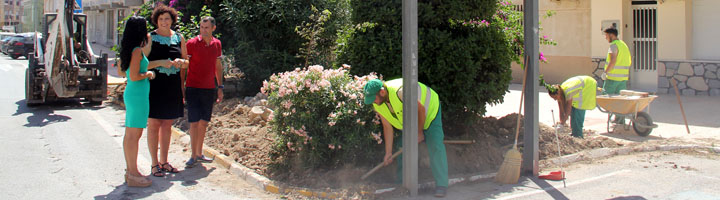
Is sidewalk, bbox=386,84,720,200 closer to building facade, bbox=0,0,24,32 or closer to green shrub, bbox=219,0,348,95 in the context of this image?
green shrub, bbox=219,0,348,95

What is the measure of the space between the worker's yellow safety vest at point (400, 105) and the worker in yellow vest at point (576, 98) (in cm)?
329

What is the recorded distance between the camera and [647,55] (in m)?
14.7

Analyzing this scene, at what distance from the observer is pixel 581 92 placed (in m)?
8.97

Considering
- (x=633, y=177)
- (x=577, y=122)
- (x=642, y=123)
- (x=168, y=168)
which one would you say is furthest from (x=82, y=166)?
(x=642, y=123)

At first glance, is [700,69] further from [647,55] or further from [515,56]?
[515,56]

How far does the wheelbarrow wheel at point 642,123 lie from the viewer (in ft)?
30.1

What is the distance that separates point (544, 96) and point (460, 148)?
7337 millimetres

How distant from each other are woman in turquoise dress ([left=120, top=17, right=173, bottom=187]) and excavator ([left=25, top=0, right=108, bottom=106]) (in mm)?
6227

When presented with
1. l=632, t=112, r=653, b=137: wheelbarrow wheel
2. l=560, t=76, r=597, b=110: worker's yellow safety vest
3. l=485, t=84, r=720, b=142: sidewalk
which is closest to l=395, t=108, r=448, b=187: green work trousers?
l=485, t=84, r=720, b=142: sidewalk

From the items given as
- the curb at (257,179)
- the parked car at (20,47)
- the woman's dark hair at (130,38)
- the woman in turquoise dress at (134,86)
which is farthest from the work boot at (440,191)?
the parked car at (20,47)

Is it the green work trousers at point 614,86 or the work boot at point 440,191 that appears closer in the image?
the work boot at point 440,191

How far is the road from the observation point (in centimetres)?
636

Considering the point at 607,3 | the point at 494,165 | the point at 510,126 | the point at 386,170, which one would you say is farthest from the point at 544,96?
the point at 386,170

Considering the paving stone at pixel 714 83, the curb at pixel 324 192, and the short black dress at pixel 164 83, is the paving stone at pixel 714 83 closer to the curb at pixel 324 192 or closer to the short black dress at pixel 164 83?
the curb at pixel 324 192
